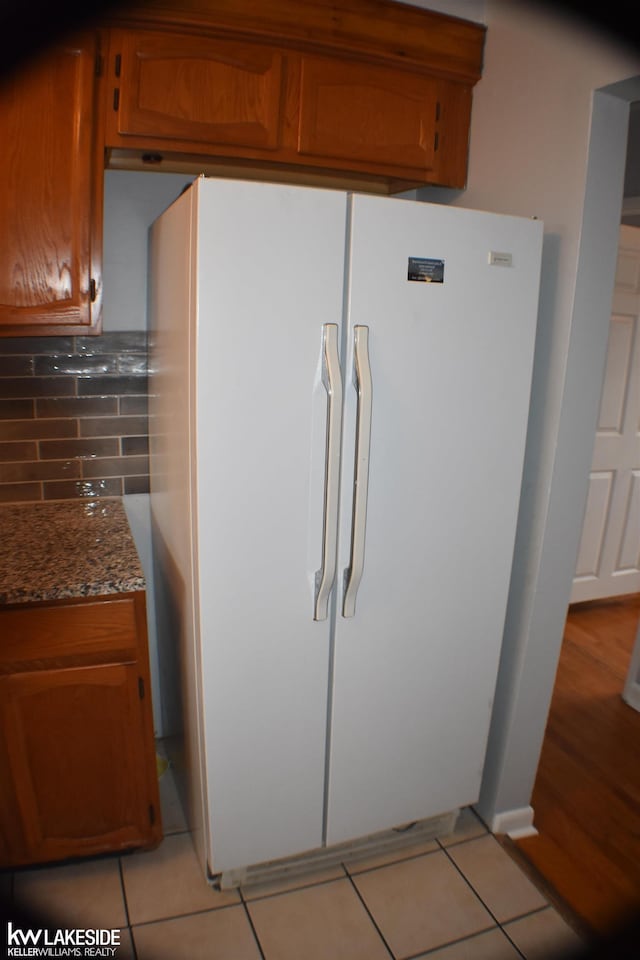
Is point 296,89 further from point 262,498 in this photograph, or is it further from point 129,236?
point 262,498

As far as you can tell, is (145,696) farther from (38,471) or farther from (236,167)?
(236,167)

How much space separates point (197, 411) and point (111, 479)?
2.67ft

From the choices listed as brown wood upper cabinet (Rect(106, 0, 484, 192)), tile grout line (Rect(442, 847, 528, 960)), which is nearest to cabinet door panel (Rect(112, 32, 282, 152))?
brown wood upper cabinet (Rect(106, 0, 484, 192))

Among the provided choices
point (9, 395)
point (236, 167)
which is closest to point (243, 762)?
point (9, 395)

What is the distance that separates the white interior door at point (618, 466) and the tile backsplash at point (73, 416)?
225 centimetres

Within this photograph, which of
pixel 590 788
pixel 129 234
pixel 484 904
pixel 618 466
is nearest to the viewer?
pixel 484 904

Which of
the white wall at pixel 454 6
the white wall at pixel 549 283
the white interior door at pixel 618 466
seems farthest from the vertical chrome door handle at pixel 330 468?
the white interior door at pixel 618 466

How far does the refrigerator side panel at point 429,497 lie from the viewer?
4.31 ft

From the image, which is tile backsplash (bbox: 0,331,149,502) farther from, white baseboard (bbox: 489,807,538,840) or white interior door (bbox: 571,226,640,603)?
white interior door (bbox: 571,226,640,603)

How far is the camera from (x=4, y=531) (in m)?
1.65


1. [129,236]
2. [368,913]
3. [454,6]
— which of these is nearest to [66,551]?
[129,236]

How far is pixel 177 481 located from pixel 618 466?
2560 millimetres

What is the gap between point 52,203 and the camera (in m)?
1.39

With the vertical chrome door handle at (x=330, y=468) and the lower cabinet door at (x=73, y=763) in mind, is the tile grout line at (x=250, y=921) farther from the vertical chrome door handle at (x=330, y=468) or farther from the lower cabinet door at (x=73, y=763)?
the vertical chrome door handle at (x=330, y=468)
